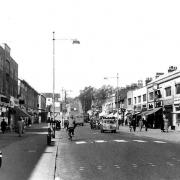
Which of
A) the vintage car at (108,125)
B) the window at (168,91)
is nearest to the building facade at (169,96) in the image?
the window at (168,91)

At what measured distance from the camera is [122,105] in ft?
329

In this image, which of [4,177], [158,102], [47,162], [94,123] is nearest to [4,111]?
[94,123]

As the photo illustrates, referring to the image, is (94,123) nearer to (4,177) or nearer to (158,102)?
(158,102)

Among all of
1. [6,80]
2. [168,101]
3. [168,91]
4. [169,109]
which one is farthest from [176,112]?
[6,80]

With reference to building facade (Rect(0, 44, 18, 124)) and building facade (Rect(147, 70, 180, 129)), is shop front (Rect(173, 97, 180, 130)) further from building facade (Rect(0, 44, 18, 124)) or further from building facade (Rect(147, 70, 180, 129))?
building facade (Rect(0, 44, 18, 124))

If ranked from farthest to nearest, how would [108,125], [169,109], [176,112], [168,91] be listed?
[168,91] → [169,109] → [176,112] → [108,125]

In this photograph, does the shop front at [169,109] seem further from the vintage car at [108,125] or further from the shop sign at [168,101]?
the vintage car at [108,125]

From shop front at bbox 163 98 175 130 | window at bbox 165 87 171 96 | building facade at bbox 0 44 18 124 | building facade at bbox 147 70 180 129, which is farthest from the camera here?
window at bbox 165 87 171 96

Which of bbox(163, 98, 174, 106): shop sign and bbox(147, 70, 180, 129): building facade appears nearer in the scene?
bbox(147, 70, 180, 129): building facade

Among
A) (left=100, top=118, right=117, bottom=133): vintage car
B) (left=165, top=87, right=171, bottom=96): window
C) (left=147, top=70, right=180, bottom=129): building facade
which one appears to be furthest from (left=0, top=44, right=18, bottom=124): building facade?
(left=165, top=87, right=171, bottom=96): window

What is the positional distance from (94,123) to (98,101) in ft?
331

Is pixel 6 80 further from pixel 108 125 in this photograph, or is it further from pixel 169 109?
pixel 169 109

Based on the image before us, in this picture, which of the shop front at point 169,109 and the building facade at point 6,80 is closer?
the shop front at point 169,109

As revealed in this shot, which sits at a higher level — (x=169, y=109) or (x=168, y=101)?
(x=168, y=101)
